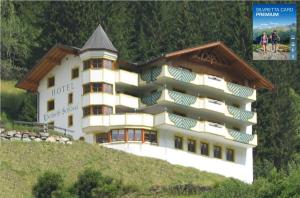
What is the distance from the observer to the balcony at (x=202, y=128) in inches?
3408

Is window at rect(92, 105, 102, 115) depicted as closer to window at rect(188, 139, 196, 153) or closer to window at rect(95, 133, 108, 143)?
window at rect(95, 133, 108, 143)

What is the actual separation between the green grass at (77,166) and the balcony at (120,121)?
184 inches

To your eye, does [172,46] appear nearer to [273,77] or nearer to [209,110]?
[273,77]

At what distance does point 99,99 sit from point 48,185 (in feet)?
71.2

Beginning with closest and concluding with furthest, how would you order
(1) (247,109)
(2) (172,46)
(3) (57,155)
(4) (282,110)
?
(3) (57,155)
(1) (247,109)
(4) (282,110)
(2) (172,46)

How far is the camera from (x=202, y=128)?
88688 millimetres

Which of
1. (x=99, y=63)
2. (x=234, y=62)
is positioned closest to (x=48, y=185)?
(x=99, y=63)

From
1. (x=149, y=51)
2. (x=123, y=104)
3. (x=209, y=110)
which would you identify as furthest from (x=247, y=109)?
(x=149, y=51)

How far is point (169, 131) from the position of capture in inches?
3455

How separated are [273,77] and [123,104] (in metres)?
22.8

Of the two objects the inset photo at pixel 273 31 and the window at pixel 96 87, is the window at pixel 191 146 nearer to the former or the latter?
the window at pixel 96 87

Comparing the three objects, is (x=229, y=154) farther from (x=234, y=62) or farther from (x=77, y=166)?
(x=77, y=166)

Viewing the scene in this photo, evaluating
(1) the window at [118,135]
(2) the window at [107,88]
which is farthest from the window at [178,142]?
(2) the window at [107,88]

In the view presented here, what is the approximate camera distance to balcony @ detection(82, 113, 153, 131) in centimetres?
8631
